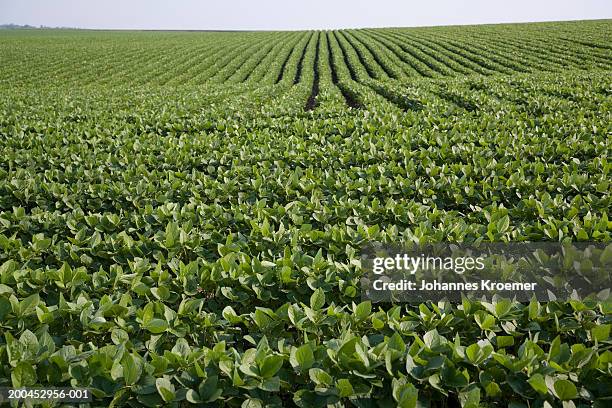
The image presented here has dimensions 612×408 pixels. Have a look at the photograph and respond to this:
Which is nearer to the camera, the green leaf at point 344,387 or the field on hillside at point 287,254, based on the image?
the green leaf at point 344,387

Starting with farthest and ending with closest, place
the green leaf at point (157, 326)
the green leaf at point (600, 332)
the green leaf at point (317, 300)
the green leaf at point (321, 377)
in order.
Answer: the green leaf at point (317, 300)
the green leaf at point (157, 326)
the green leaf at point (600, 332)
the green leaf at point (321, 377)

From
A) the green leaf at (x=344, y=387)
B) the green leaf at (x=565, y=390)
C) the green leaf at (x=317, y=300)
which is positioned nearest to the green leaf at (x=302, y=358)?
the green leaf at (x=344, y=387)

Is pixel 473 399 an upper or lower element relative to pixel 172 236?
lower

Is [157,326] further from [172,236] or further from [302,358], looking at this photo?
[172,236]

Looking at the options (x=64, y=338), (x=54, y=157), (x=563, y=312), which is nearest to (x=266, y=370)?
(x=64, y=338)

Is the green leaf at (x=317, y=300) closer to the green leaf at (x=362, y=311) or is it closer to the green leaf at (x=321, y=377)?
the green leaf at (x=362, y=311)

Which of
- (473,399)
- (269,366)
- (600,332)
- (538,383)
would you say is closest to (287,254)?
(269,366)

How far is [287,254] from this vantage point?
3086 millimetres

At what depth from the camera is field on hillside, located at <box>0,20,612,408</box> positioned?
197 cm

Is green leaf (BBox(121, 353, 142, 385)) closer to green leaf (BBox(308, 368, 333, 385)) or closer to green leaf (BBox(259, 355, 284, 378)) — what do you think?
green leaf (BBox(259, 355, 284, 378))

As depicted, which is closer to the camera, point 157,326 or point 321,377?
point 321,377

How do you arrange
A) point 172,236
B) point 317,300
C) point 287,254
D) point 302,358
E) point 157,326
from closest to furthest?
point 302,358 < point 157,326 < point 317,300 < point 287,254 < point 172,236

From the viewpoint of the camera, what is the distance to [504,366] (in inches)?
79.0

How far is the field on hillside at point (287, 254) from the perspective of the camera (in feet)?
6.45
